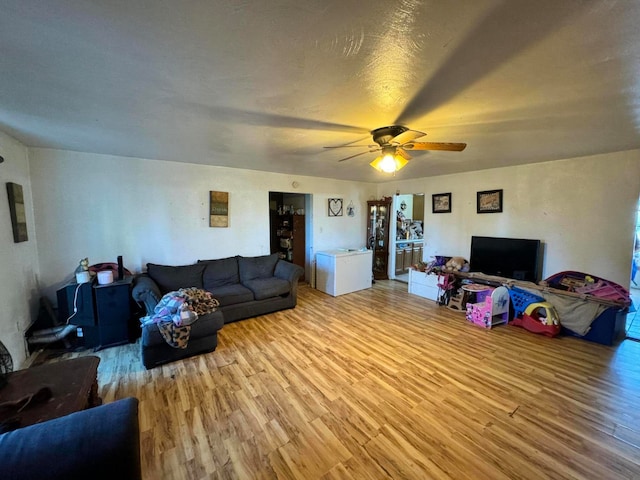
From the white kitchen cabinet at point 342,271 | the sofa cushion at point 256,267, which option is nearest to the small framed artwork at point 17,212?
the sofa cushion at point 256,267

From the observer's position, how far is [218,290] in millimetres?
→ 3678

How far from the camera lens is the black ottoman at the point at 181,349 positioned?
2477 mm

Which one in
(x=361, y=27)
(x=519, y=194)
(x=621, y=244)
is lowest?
(x=621, y=244)

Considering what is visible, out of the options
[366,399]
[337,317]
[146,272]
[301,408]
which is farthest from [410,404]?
[146,272]

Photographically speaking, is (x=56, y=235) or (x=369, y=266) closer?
(x=56, y=235)

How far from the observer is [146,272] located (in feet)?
11.8

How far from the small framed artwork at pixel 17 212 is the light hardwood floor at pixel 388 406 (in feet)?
5.03

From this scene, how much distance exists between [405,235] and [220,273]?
4.58 m

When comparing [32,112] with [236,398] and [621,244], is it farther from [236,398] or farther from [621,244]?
[621,244]

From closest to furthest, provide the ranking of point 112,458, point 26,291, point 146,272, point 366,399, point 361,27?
point 112,458 < point 361,27 < point 366,399 < point 26,291 < point 146,272

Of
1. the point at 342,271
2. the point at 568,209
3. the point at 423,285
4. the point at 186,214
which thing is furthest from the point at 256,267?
the point at 568,209

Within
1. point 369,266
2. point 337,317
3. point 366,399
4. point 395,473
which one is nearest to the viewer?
point 395,473

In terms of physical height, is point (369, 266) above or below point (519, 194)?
below

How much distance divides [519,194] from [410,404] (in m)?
3.76
